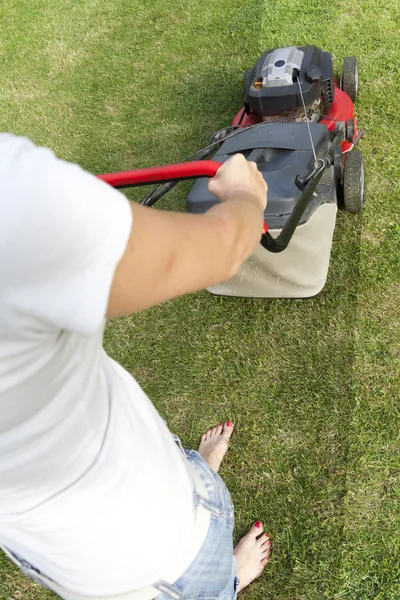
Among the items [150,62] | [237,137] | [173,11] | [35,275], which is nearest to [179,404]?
[237,137]

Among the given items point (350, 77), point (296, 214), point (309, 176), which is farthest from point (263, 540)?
point (350, 77)

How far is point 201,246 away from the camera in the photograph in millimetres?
716

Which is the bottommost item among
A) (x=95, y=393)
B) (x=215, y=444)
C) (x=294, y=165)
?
(x=215, y=444)

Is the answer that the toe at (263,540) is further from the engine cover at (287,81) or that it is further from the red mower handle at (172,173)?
the engine cover at (287,81)

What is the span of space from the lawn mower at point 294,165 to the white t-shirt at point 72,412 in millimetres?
686

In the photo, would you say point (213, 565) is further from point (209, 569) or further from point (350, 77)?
point (350, 77)

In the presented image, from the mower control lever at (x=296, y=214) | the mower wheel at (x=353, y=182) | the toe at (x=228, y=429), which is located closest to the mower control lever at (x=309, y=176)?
the mower control lever at (x=296, y=214)

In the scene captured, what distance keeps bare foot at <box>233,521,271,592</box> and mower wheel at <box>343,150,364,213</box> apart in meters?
1.30

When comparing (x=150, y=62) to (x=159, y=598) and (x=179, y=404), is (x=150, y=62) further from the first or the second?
(x=159, y=598)

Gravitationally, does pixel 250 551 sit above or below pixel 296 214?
below

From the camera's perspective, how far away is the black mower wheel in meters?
2.68

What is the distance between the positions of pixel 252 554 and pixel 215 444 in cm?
38

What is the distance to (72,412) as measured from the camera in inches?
30.2

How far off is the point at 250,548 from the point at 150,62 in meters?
2.81
